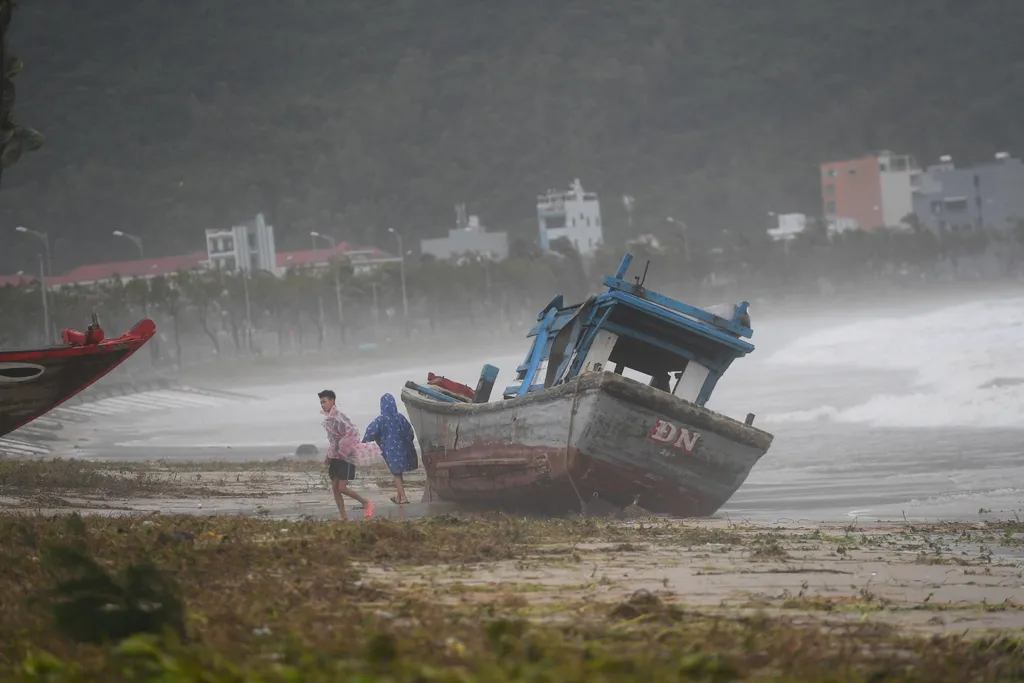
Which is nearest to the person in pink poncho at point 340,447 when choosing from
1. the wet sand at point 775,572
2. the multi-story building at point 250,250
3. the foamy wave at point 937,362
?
the wet sand at point 775,572

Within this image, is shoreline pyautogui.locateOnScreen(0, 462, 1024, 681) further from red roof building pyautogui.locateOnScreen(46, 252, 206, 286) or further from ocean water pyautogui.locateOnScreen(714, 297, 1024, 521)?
red roof building pyautogui.locateOnScreen(46, 252, 206, 286)

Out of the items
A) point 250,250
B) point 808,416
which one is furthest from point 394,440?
point 250,250

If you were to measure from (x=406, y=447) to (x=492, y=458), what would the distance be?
1.23 m

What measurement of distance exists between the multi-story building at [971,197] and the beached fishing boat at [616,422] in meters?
172

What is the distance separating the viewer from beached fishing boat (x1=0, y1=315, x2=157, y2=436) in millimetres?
17719

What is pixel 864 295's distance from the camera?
14700cm

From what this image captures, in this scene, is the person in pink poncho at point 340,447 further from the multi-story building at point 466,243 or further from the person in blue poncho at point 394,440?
the multi-story building at point 466,243

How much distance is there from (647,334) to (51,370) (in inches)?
292

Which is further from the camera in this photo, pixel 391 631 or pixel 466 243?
pixel 466 243

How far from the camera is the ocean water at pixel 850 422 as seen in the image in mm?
18234

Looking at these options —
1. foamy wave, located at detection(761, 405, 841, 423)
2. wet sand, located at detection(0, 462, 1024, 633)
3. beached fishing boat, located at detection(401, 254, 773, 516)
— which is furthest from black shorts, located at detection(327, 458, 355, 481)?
foamy wave, located at detection(761, 405, 841, 423)

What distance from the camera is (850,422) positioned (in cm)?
3266

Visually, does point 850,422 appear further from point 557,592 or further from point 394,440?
point 557,592

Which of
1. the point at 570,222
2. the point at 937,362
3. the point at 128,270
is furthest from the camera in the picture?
the point at 570,222
